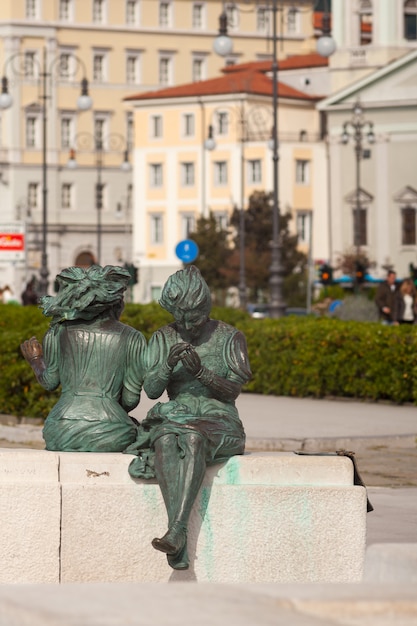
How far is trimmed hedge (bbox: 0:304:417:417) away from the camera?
22.3 m

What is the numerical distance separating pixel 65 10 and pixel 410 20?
28043mm

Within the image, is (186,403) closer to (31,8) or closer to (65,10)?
(31,8)

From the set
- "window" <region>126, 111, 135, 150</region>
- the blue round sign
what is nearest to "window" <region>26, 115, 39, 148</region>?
"window" <region>126, 111, 135, 150</region>

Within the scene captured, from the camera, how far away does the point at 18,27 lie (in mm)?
117625

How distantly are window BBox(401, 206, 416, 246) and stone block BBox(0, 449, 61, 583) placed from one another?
89.9 meters

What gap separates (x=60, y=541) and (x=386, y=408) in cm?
1402

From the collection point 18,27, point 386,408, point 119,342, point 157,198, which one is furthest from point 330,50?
point 18,27

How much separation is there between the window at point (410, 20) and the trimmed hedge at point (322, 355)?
75.6 metres

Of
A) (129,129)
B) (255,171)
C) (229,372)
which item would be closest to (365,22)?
(255,171)

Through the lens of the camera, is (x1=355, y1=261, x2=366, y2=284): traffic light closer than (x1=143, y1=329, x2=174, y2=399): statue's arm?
No

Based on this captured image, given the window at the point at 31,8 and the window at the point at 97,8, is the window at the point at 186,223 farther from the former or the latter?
the window at the point at 97,8

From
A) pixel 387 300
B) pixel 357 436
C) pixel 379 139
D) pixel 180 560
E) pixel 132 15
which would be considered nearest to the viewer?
pixel 180 560

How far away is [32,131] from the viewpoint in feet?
392

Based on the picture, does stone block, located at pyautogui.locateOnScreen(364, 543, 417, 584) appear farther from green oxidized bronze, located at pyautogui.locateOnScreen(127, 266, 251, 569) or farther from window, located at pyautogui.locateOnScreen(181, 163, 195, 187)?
window, located at pyautogui.locateOnScreen(181, 163, 195, 187)
